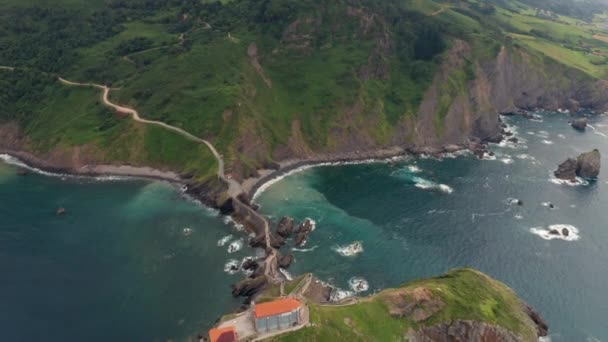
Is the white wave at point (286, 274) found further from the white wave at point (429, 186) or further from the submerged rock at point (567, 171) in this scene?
the submerged rock at point (567, 171)

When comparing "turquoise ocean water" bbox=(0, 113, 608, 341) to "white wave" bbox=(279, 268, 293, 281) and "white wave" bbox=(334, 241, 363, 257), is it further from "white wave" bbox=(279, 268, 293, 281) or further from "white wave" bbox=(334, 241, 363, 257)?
"white wave" bbox=(279, 268, 293, 281)

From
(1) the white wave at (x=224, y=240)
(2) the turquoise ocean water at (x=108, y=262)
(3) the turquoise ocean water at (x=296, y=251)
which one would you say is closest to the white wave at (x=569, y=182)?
(3) the turquoise ocean water at (x=296, y=251)

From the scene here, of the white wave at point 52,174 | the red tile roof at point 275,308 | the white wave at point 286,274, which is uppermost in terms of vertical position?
the red tile roof at point 275,308

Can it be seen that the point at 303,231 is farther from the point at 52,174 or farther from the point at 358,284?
the point at 52,174

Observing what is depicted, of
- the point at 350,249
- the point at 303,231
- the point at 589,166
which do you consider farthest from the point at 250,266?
the point at 589,166

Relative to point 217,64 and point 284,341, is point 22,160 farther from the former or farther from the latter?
→ point 284,341

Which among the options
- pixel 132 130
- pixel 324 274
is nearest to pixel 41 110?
pixel 132 130
